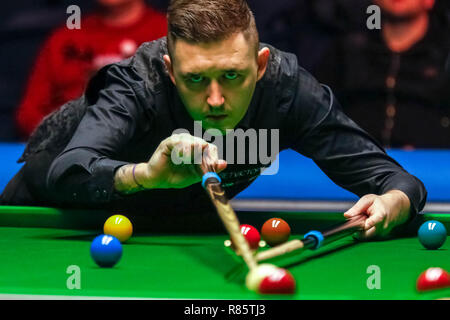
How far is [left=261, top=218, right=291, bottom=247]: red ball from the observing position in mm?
3135

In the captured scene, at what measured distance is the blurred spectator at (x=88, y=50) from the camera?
7.49m

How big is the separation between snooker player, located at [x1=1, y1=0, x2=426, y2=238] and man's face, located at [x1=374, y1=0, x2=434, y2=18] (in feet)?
14.1

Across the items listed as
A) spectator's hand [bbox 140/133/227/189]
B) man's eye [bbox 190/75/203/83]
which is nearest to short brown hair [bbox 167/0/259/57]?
man's eye [bbox 190/75/203/83]

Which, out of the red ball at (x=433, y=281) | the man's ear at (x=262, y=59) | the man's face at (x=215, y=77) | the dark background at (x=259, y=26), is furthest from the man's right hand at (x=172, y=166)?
the dark background at (x=259, y=26)

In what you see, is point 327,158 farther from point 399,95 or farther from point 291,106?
point 399,95

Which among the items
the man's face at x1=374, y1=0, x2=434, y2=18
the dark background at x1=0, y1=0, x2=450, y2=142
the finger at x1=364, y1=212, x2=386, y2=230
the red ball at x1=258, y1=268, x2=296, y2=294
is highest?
the dark background at x1=0, y1=0, x2=450, y2=142

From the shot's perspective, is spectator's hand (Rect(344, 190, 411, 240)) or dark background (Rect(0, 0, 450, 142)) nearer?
spectator's hand (Rect(344, 190, 411, 240))

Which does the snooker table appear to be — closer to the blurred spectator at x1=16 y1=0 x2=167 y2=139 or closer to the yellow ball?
the yellow ball

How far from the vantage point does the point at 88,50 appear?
7.58 meters

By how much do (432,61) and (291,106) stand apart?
474 centimetres

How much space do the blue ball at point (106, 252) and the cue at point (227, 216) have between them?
306 millimetres

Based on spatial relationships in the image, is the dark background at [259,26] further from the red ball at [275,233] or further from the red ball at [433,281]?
the red ball at [433,281]

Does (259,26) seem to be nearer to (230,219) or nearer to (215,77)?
(215,77)
